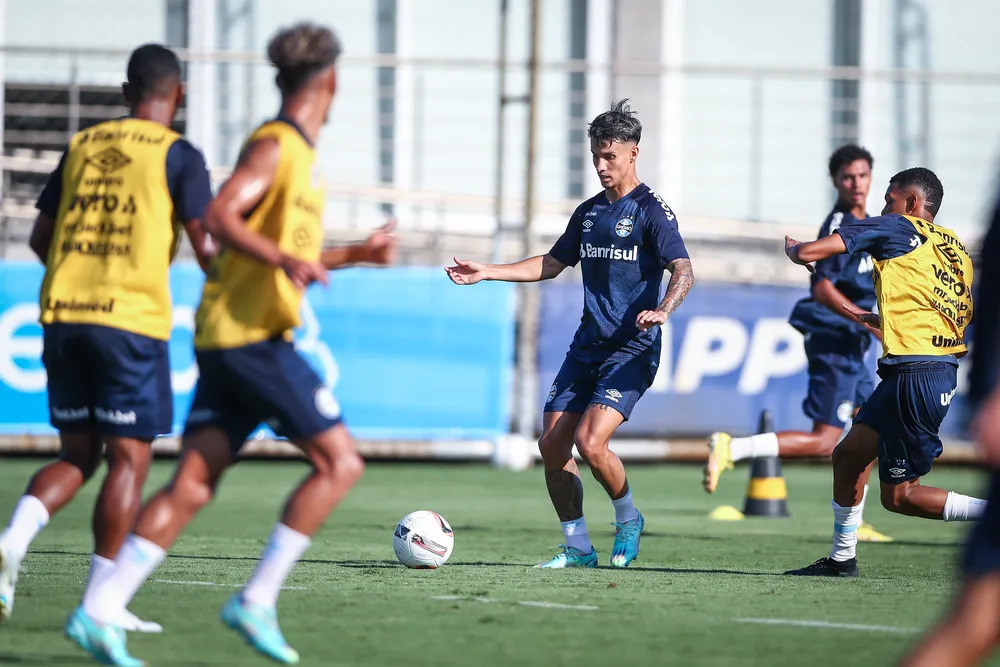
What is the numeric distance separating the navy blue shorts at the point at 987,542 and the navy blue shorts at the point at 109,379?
325 cm

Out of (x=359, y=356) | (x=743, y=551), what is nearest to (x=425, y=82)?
(x=359, y=356)

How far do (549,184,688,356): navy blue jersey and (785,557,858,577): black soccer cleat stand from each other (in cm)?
144

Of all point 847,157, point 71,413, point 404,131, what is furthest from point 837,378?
point 404,131

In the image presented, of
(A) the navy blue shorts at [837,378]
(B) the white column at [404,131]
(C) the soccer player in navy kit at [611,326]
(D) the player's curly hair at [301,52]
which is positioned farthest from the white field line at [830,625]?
(B) the white column at [404,131]

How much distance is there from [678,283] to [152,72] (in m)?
3.16

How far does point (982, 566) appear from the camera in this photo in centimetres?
371

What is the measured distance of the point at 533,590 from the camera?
735 centimetres

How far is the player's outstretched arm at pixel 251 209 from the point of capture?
17.1 feet

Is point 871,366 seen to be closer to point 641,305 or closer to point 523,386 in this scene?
point 523,386

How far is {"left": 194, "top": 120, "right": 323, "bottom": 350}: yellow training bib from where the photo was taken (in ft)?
17.8

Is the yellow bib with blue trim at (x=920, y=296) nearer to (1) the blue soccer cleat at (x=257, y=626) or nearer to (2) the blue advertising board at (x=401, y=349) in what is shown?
(1) the blue soccer cleat at (x=257, y=626)

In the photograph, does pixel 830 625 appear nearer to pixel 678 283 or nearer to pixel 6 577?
pixel 678 283

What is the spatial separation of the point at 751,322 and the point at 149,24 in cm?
930

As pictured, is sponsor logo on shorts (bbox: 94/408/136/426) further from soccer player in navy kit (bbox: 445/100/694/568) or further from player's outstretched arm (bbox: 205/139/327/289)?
soccer player in navy kit (bbox: 445/100/694/568)
